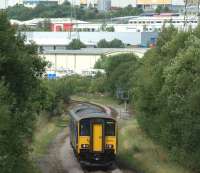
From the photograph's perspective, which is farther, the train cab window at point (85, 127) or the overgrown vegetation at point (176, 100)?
the train cab window at point (85, 127)

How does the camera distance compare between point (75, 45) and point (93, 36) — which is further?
point (93, 36)

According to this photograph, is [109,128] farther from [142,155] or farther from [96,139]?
[142,155]

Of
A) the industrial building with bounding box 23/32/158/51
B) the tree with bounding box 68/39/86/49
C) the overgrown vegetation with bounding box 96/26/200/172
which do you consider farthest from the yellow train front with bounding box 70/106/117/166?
the industrial building with bounding box 23/32/158/51

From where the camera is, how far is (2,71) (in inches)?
1001

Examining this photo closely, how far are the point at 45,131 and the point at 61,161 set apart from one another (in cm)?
1728


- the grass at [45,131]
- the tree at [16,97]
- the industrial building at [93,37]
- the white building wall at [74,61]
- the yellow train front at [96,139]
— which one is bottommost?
the industrial building at [93,37]

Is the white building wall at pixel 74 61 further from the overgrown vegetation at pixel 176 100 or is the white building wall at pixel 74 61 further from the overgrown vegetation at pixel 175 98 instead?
the overgrown vegetation at pixel 176 100

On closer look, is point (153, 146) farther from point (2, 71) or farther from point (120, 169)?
point (2, 71)

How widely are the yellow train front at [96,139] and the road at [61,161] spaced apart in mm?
591

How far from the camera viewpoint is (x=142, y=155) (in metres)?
34.2

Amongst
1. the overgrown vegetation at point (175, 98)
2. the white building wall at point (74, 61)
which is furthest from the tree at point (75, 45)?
the overgrown vegetation at point (175, 98)

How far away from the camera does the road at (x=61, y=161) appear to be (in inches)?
1190

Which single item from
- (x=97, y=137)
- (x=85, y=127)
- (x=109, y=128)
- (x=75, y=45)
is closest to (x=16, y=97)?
(x=85, y=127)

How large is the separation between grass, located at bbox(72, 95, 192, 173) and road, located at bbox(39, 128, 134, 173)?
3.78ft
